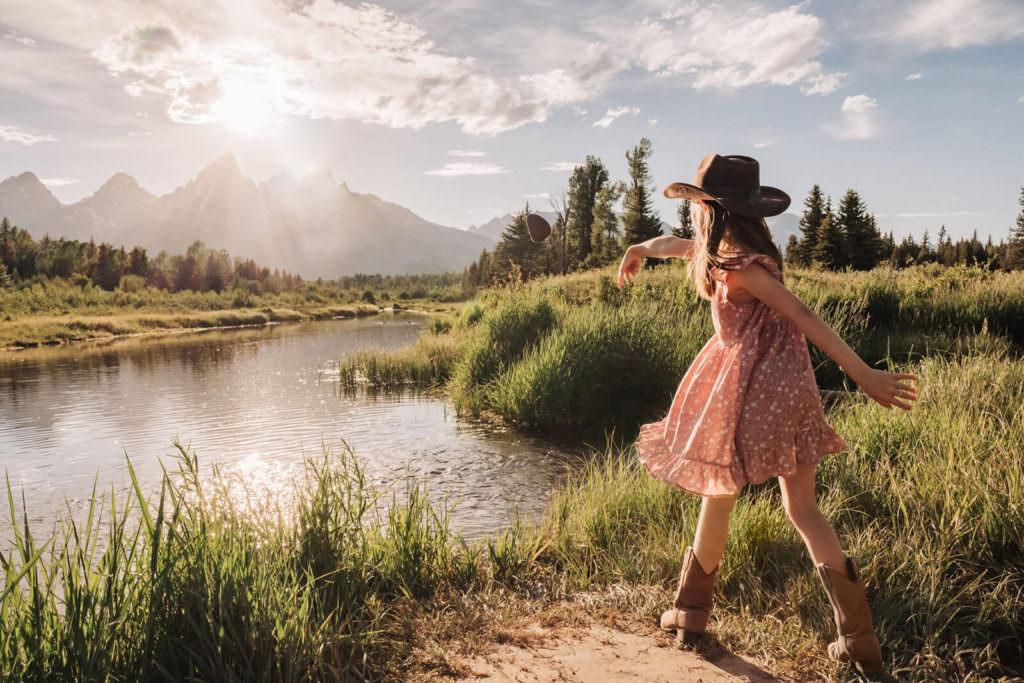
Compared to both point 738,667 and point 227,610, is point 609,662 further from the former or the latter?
point 227,610

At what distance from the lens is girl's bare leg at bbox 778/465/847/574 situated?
→ 236 cm

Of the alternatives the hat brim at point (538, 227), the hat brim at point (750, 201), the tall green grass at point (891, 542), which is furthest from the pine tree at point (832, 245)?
the hat brim at point (750, 201)

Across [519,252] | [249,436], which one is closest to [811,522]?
[249,436]

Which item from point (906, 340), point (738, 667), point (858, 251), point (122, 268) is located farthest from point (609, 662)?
point (122, 268)

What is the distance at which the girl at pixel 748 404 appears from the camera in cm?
237

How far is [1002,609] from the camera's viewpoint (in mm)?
2740

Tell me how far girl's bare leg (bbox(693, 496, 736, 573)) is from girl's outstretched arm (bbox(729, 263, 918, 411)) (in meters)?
0.72

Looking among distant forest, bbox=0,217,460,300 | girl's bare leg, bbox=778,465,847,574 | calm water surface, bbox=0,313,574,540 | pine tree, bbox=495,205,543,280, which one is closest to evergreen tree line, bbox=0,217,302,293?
distant forest, bbox=0,217,460,300

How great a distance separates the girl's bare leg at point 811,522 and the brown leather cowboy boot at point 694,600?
0.43 m

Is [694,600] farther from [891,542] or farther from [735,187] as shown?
[735,187]

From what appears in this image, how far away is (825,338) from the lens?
2184 millimetres

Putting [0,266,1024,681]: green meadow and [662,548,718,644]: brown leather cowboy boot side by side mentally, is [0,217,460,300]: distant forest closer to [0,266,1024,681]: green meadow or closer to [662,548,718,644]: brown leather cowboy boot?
[0,266,1024,681]: green meadow

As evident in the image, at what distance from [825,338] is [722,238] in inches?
22.5

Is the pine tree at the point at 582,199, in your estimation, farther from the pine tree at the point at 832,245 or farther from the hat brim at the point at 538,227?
the hat brim at the point at 538,227
